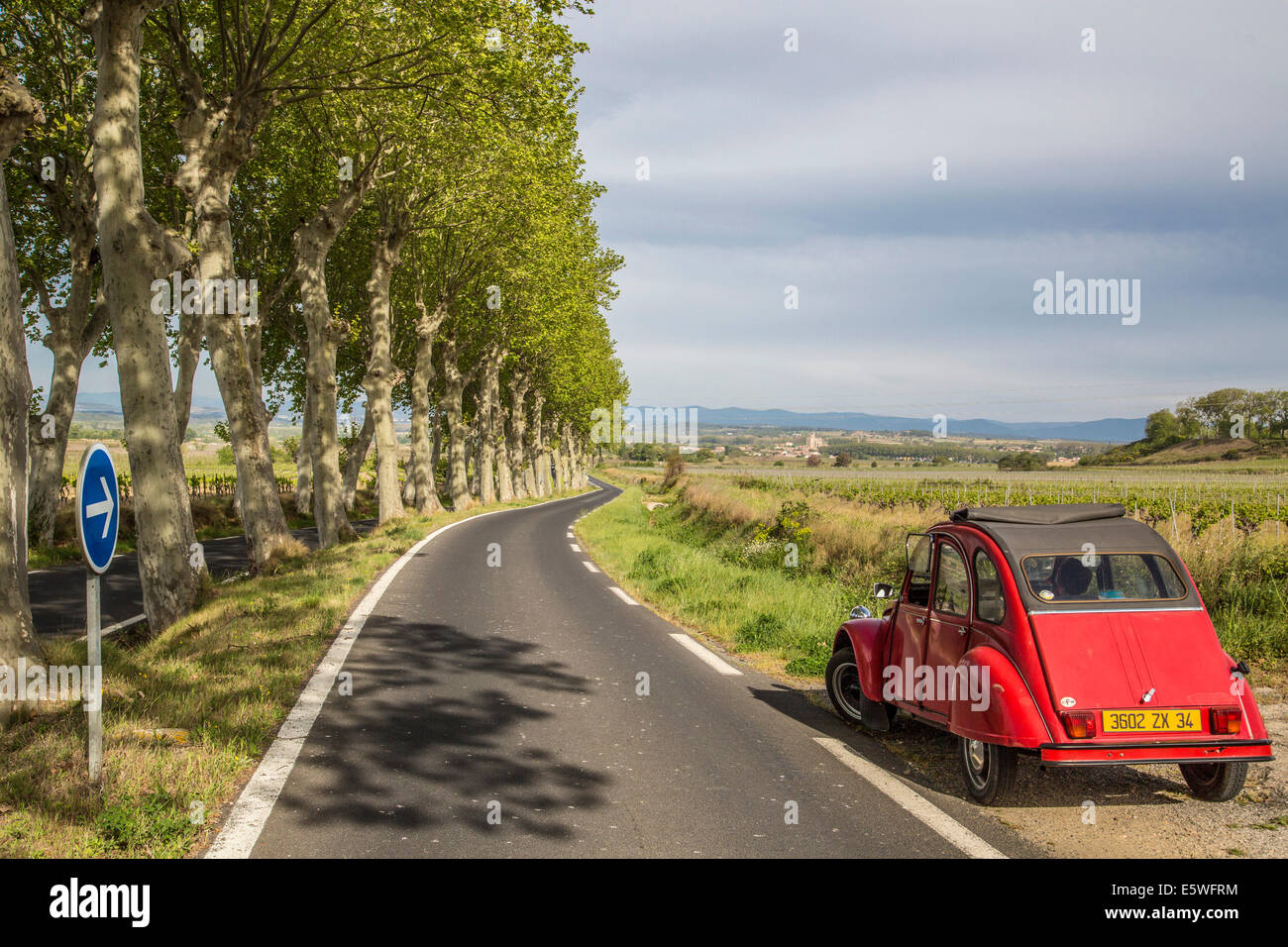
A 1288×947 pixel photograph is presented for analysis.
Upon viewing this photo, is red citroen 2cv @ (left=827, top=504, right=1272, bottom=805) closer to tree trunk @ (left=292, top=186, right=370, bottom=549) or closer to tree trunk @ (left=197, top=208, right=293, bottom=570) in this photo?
tree trunk @ (left=197, top=208, right=293, bottom=570)

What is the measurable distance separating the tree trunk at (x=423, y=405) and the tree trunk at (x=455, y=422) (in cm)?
279

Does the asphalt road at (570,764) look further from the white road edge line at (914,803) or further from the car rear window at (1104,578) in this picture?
the car rear window at (1104,578)

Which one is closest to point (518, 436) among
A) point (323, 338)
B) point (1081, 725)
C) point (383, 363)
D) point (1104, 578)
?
point (383, 363)

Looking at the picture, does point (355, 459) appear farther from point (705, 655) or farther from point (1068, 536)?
point (1068, 536)

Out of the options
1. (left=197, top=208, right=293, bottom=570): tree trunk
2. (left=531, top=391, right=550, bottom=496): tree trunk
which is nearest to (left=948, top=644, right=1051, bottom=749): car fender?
(left=197, top=208, right=293, bottom=570): tree trunk

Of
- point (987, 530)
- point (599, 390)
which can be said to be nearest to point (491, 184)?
point (987, 530)

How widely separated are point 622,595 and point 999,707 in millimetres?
9130

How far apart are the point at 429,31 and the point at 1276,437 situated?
14778cm

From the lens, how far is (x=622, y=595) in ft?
44.1

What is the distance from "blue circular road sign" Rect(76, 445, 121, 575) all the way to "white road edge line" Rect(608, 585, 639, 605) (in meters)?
8.40

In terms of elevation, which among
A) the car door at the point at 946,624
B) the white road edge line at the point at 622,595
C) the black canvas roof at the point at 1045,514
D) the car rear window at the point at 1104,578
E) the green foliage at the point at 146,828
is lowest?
the white road edge line at the point at 622,595

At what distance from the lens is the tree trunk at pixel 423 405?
93.9 feet

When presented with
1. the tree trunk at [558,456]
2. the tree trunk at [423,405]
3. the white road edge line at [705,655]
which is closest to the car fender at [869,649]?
the white road edge line at [705,655]
